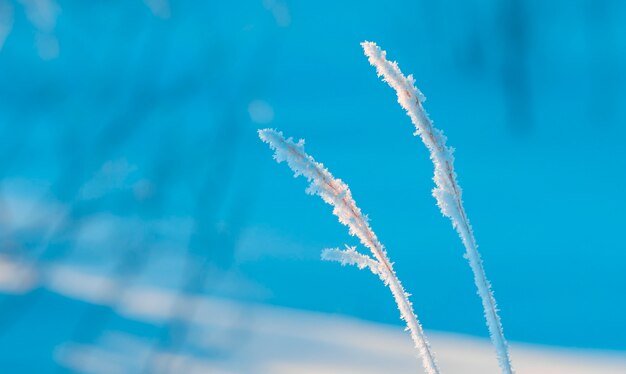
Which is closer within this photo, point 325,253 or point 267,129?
point 267,129

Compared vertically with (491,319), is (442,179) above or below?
above

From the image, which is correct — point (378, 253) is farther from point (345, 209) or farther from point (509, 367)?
point (509, 367)

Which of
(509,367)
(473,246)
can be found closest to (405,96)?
(473,246)
